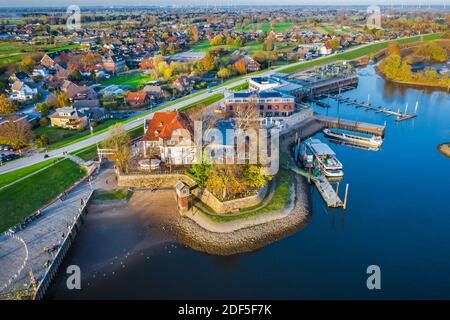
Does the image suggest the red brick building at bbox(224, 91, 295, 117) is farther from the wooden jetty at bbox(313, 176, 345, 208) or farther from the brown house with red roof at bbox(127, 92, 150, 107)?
the wooden jetty at bbox(313, 176, 345, 208)

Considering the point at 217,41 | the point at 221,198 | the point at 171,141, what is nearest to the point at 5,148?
the point at 171,141

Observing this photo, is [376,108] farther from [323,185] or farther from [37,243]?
[37,243]

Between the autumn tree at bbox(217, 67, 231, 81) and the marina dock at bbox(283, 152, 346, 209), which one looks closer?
the marina dock at bbox(283, 152, 346, 209)

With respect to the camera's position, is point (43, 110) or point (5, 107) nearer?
point (43, 110)

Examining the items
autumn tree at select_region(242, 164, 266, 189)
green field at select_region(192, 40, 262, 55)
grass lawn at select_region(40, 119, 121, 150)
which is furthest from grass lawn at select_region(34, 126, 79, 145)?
green field at select_region(192, 40, 262, 55)

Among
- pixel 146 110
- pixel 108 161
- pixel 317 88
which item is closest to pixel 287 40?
pixel 317 88

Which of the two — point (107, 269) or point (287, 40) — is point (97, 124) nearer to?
point (107, 269)
